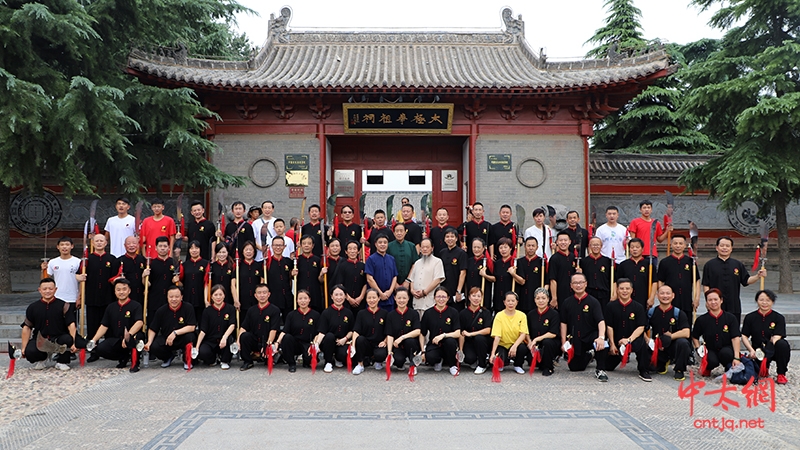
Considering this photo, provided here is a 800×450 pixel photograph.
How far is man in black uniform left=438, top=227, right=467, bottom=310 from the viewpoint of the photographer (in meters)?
7.23

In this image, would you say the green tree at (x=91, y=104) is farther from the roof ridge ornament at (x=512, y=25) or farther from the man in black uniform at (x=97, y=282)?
the roof ridge ornament at (x=512, y=25)

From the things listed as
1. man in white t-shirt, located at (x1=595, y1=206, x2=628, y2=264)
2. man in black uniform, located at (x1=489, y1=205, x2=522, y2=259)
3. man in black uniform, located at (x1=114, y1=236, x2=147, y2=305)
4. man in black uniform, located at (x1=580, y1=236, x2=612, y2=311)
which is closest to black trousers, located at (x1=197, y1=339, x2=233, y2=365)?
man in black uniform, located at (x1=114, y1=236, x2=147, y2=305)

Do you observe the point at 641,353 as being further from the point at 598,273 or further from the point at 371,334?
the point at 371,334

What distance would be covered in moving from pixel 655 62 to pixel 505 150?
10.2 feet

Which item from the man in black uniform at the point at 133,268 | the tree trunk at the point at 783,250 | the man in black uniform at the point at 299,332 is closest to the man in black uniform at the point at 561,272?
the man in black uniform at the point at 299,332

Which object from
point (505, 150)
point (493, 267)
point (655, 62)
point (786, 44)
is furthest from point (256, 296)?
point (786, 44)

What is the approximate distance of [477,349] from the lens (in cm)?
652

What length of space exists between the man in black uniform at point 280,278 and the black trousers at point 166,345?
3.27 ft

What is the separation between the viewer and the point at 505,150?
40.2 ft

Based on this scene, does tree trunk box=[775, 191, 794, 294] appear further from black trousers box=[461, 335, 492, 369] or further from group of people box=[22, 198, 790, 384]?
black trousers box=[461, 335, 492, 369]

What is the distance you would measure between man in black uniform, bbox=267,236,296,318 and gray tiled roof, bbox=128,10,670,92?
483cm

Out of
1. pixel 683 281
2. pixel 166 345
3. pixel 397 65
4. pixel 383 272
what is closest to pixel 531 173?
pixel 397 65

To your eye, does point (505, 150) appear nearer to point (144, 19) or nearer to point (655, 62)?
point (655, 62)

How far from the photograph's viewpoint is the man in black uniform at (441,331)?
255 inches
